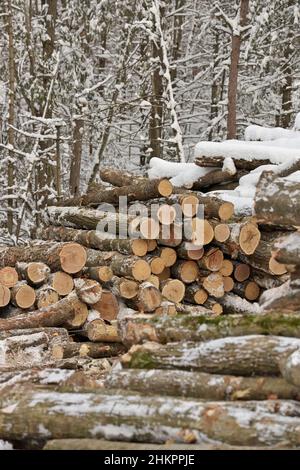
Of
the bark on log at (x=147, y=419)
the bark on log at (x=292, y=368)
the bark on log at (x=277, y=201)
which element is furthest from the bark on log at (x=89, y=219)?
the bark on log at (x=292, y=368)

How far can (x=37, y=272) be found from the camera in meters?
7.55

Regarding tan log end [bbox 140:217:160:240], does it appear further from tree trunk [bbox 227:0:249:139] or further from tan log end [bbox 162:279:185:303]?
tree trunk [bbox 227:0:249:139]

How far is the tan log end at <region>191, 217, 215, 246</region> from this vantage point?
307 inches

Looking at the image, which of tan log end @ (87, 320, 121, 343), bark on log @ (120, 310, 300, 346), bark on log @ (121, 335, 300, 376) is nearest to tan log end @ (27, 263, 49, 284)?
tan log end @ (87, 320, 121, 343)

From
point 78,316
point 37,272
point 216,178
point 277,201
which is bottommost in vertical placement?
point 78,316

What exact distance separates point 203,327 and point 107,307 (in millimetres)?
3850

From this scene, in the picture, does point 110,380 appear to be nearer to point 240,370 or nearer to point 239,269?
point 240,370

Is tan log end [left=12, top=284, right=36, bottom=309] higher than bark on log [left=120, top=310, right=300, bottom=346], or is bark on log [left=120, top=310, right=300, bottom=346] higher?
Answer: bark on log [left=120, top=310, right=300, bottom=346]

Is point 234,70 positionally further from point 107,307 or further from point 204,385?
point 204,385

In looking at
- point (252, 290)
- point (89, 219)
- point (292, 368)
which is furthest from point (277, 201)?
point (89, 219)

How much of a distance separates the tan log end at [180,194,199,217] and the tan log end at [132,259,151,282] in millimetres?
923

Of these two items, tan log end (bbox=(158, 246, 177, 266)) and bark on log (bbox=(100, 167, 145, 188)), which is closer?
tan log end (bbox=(158, 246, 177, 266))

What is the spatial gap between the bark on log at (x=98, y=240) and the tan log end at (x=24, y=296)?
55.6 inches

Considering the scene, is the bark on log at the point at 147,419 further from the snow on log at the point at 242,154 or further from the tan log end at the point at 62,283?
the snow on log at the point at 242,154
